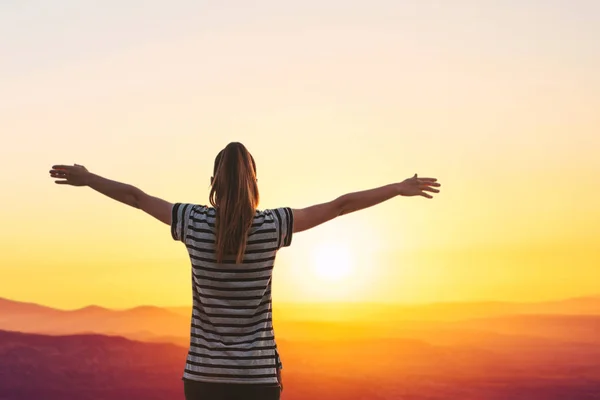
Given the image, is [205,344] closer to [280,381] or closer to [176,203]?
[280,381]

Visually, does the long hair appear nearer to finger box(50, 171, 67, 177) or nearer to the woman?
the woman

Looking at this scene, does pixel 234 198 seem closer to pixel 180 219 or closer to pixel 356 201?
pixel 180 219

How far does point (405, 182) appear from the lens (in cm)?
534

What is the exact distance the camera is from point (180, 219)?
473 cm

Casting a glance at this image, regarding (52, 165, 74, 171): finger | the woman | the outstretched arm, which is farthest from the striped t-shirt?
(52, 165, 74, 171): finger

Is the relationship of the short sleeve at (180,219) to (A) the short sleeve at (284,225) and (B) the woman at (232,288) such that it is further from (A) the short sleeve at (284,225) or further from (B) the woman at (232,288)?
(A) the short sleeve at (284,225)

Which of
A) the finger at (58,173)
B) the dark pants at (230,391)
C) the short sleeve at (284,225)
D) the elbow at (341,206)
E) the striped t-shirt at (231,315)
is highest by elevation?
the finger at (58,173)

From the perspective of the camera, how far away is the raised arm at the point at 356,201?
4875 millimetres

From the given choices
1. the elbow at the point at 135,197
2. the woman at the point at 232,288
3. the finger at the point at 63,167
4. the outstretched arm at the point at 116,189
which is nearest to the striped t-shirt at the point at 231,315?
the woman at the point at 232,288

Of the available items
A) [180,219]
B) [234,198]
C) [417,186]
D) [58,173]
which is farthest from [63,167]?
[417,186]

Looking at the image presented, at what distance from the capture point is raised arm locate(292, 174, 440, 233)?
16.0 feet

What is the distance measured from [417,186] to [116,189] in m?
1.66

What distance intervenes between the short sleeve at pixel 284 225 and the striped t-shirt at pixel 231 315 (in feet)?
0.28

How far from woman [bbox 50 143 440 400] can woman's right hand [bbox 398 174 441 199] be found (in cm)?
91
